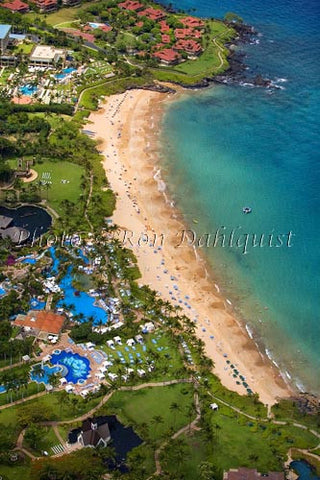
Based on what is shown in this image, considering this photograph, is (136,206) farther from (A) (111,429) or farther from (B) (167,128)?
(A) (111,429)

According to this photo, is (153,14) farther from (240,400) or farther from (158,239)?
(240,400)

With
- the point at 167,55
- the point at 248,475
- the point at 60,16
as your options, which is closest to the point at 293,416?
the point at 248,475

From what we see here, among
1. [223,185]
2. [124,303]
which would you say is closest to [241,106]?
[223,185]

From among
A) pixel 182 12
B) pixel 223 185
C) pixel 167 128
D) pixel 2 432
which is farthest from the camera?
pixel 182 12

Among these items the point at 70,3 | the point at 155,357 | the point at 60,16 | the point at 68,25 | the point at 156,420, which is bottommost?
the point at 155,357

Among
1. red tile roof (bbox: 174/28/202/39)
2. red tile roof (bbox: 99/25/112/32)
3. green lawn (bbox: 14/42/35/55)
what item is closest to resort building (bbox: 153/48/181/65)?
red tile roof (bbox: 174/28/202/39)

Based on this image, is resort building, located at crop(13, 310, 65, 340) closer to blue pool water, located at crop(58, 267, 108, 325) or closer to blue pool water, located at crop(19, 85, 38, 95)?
blue pool water, located at crop(58, 267, 108, 325)

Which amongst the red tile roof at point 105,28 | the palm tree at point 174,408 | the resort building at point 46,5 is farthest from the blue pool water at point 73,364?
the resort building at point 46,5
